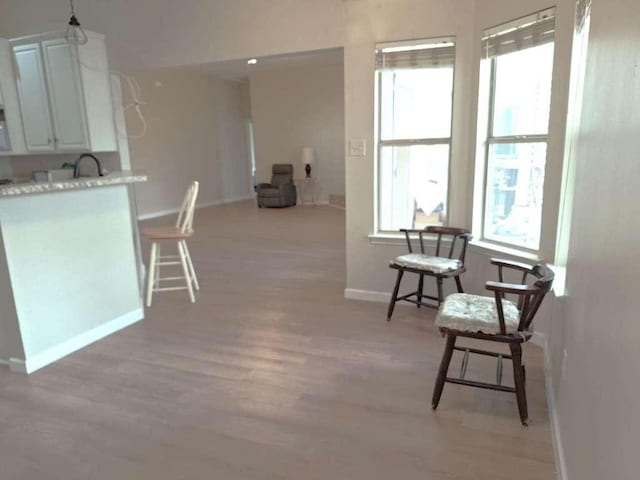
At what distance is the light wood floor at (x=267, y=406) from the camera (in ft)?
5.97

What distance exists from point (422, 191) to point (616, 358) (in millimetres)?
2565

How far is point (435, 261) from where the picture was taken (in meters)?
3.11

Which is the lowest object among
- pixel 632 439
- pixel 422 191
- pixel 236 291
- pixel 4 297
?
pixel 236 291

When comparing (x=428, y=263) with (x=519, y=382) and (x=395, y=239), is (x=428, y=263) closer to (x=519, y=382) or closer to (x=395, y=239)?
(x=395, y=239)

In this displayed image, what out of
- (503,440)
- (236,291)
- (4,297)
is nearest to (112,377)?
(4,297)

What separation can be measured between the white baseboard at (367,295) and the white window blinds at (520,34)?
197cm

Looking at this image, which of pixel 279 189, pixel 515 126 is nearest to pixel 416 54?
pixel 515 126

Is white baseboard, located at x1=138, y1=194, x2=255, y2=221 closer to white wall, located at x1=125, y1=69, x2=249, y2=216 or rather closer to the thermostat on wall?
white wall, located at x1=125, y1=69, x2=249, y2=216

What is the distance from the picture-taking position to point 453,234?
3.17 m

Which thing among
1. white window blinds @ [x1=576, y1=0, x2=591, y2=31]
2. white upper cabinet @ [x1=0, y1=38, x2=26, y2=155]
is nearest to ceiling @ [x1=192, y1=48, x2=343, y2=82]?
white upper cabinet @ [x1=0, y1=38, x2=26, y2=155]

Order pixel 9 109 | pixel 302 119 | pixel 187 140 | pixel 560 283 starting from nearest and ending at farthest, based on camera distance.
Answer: pixel 560 283
pixel 9 109
pixel 187 140
pixel 302 119

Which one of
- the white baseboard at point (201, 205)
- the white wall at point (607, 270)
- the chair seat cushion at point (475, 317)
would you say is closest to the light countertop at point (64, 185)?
the chair seat cushion at point (475, 317)

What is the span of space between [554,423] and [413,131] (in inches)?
90.8

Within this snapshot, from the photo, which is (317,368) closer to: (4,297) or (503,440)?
(503,440)
